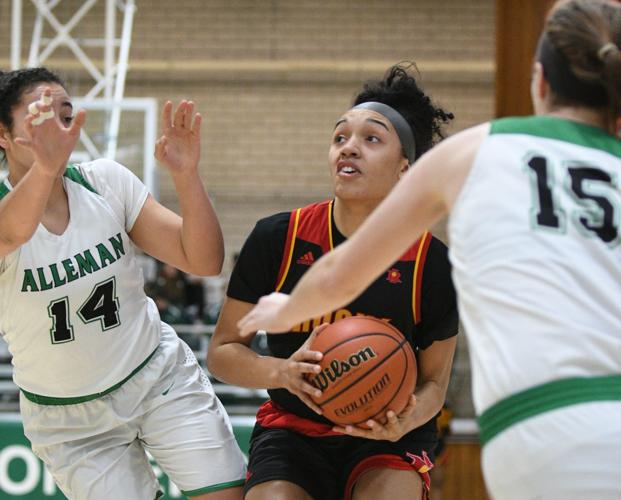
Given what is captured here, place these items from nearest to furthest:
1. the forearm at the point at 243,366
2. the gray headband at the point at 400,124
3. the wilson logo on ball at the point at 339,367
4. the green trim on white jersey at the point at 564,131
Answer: the green trim on white jersey at the point at 564,131 < the wilson logo on ball at the point at 339,367 < the forearm at the point at 243,366 < the gray headband at the point at 400,124

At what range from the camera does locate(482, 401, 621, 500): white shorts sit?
1961 mm

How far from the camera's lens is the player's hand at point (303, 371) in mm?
3061

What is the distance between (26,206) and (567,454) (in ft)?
6.60

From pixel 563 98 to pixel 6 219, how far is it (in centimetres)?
192

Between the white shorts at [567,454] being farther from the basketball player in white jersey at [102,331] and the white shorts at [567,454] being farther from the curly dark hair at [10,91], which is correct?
the curly dark hair at [10,91]

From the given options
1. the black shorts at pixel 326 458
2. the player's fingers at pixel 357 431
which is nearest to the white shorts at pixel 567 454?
the player's fingers at pixel 357 431

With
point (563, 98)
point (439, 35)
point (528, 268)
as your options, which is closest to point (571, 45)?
point (563, 98)

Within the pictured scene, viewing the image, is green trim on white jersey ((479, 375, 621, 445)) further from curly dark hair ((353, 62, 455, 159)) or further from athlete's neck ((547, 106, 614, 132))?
curly dark hair ((353, 62, 455, 159))

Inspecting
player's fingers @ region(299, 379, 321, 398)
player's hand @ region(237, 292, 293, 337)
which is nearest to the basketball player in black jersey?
player's fingers @ region(299, 379, 321, 398)

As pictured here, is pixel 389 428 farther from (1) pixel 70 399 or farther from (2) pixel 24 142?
(2) pixel 24 142

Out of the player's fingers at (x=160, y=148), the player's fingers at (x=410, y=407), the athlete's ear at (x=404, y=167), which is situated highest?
the player's fingers at (x=160, y=148)

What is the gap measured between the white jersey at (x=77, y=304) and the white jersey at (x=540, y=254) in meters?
1.72

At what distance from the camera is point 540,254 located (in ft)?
6.86

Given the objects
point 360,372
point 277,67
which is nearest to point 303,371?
point 360,372
